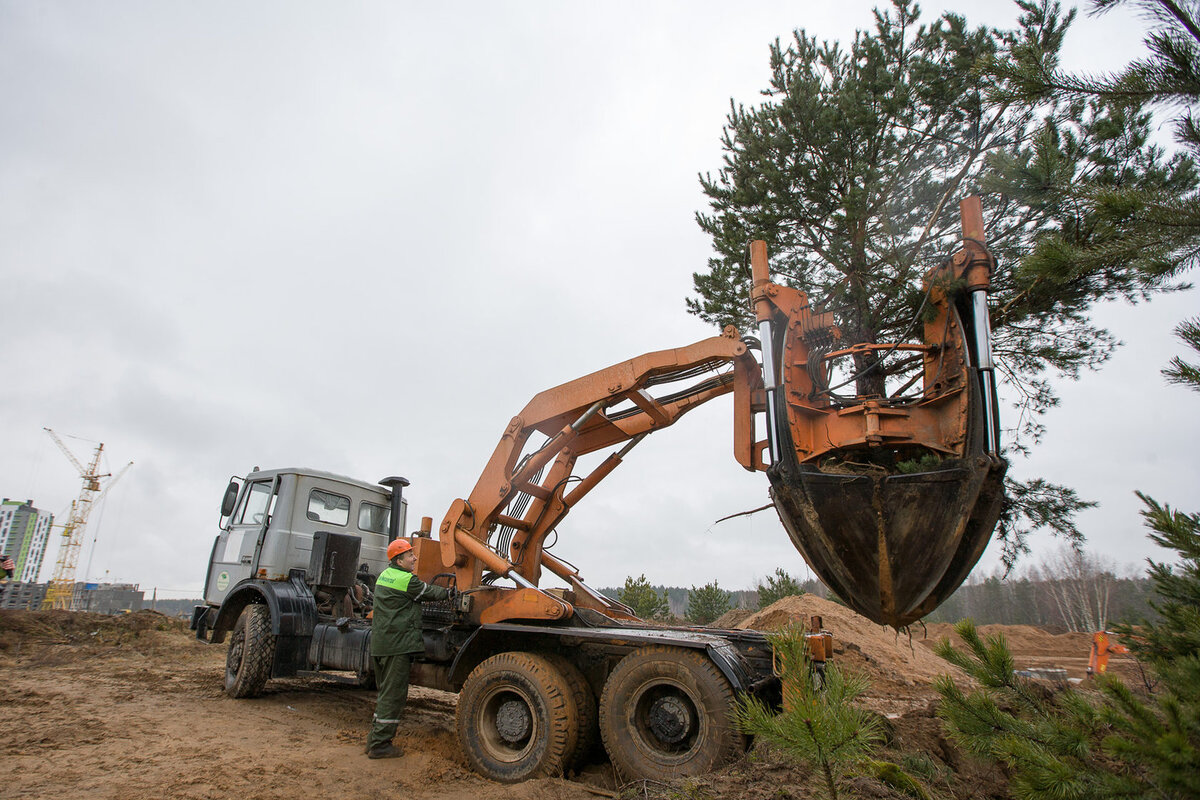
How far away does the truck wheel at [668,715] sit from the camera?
4188 mm

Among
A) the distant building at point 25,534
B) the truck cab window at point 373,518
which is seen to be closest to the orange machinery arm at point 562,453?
the truck cab window at point 373,518

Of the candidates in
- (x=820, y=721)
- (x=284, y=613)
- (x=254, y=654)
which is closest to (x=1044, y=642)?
(x=284, y=613)

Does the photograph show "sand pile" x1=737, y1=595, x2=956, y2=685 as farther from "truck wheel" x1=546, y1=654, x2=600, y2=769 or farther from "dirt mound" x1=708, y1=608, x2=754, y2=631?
"truck wheel" x1=546, y1=654, x2=600, y2=769

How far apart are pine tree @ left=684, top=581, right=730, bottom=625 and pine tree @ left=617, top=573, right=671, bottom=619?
604 millimetres

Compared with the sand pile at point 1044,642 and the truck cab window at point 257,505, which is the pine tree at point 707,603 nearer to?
the truck cab window at point 257,505

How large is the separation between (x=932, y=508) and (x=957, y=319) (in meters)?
1.28

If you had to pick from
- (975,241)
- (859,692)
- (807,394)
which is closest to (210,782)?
(859,692)

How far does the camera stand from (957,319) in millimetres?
4102

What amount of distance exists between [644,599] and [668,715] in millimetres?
9383

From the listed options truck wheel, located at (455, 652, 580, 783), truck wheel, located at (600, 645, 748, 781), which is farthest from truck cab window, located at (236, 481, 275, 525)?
truck wheel, located at (600, 645, 748, 781)

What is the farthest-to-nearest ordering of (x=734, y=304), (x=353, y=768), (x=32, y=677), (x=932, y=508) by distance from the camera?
(x=32, y=677), (x=734, y=304), (x=353, y=768), (x=932, y=508)

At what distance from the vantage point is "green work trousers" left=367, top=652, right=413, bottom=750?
5.29 m

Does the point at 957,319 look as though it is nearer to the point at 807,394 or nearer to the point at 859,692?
the point at 807,394

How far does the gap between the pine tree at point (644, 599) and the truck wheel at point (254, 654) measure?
25.5ft
